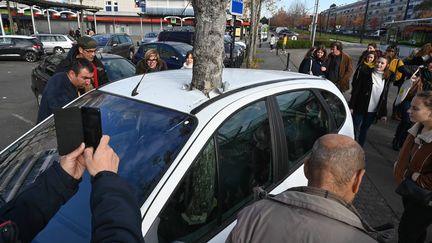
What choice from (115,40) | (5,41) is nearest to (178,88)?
(115,40)

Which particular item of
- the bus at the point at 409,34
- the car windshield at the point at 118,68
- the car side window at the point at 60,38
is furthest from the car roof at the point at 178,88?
the bus at the point at 409,34

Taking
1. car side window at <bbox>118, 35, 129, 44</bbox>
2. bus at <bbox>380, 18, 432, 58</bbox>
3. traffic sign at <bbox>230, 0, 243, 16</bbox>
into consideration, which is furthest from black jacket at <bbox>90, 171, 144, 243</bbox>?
bus at <bbox>380, 18, 432, 58</bbox>

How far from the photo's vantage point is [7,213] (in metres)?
1.17

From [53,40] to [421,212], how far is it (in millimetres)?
22947

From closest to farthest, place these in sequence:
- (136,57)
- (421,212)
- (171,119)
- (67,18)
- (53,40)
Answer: (171,119) < (421,212) < (136,57) < (53,40) < (67,18)

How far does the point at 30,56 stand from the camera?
1802cm

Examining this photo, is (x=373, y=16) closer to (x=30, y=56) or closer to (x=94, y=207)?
(x=30, y=56)

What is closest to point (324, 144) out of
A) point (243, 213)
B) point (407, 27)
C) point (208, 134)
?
point (243, 213)

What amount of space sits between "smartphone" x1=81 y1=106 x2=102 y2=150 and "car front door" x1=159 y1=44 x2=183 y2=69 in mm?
9327

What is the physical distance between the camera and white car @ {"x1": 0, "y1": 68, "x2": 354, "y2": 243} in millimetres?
1544

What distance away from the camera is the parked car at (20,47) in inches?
691

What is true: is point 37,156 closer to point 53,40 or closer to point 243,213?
point 243,213

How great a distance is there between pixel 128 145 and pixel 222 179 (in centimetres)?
61

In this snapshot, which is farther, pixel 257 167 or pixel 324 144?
pixel 257 167
